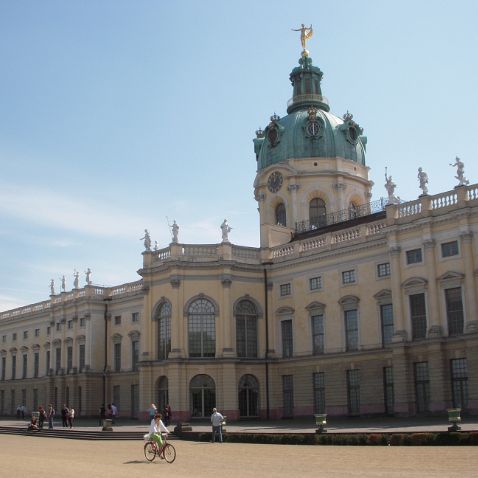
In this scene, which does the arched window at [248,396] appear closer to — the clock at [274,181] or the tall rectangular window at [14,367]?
the clock at [274,181]

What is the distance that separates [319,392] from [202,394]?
27.8 feet

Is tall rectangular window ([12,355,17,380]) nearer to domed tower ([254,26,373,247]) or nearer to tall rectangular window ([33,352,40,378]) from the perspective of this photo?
tall rectangular window ([33,352,40,378])

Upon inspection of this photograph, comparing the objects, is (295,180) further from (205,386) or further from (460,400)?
(460,400)

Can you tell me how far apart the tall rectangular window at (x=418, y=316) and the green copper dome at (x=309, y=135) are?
2443 centimetres

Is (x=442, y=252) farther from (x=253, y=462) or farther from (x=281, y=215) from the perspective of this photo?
(x=281, y=215)

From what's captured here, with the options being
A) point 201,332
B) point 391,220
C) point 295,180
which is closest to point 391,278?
point 391,220

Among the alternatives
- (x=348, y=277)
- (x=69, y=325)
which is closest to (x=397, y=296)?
(x=348, y=277)

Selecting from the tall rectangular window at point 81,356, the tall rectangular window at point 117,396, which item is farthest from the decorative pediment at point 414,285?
the tall rectangular window at point 81,356

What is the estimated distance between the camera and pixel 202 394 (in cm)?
5478

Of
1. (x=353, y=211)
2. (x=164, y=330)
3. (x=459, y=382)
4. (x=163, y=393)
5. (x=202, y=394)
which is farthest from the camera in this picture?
(x=353, y=211)

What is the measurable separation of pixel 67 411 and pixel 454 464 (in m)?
34.6

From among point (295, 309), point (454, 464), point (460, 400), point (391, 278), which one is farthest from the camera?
point (295, 309)

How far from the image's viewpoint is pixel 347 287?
171 feet

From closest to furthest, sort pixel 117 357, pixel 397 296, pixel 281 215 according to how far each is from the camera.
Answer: pixel 397 296, pixel 281 215, pixel 117 357
